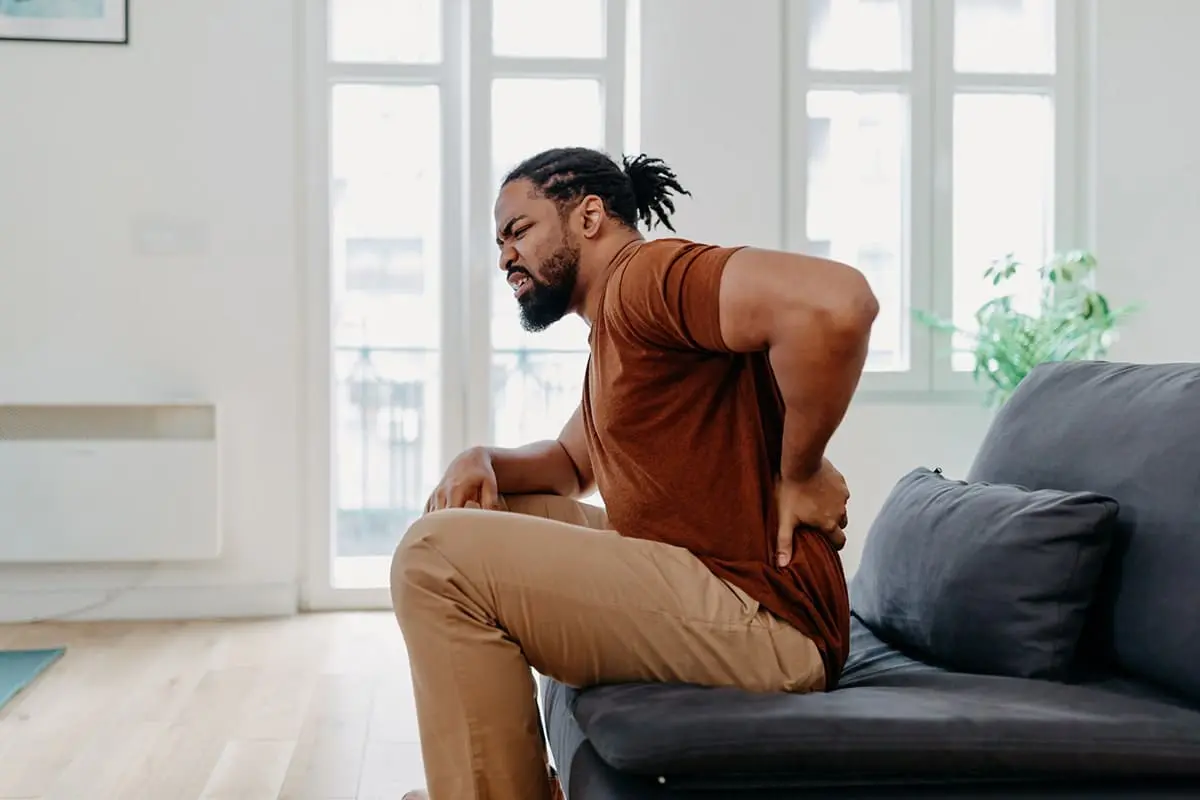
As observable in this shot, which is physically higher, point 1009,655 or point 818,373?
point 818,373

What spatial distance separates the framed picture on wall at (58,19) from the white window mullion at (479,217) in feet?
3.85

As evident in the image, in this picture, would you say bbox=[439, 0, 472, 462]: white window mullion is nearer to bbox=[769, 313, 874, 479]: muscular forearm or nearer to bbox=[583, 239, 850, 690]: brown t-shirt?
bbox=[583, 239, 850, 690]: brown t-shirt

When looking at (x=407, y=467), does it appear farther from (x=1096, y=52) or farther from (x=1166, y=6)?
(x=1166, y=6)

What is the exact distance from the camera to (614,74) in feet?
13.8

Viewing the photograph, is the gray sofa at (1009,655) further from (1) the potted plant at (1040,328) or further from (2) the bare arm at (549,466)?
(1) the potted plant at (1040,328)

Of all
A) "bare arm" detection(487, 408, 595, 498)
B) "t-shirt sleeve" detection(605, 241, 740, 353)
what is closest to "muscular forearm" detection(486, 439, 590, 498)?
"bare arm" detection(487, 408, 595, 498)

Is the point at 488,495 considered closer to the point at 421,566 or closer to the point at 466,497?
the point at 466,497

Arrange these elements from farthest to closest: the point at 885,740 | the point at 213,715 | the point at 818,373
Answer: the point at 213,715, the point at 818,373, the point at 885,740

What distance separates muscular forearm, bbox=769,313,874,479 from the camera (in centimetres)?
136

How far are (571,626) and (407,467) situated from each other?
290 centimetres

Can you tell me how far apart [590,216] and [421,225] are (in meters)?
2.63

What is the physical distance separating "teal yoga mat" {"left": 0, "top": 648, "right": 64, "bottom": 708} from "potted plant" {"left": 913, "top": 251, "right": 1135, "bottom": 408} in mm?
3010

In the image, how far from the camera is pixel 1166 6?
430cm

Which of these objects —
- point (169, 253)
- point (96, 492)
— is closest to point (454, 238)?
point (169, 253)
